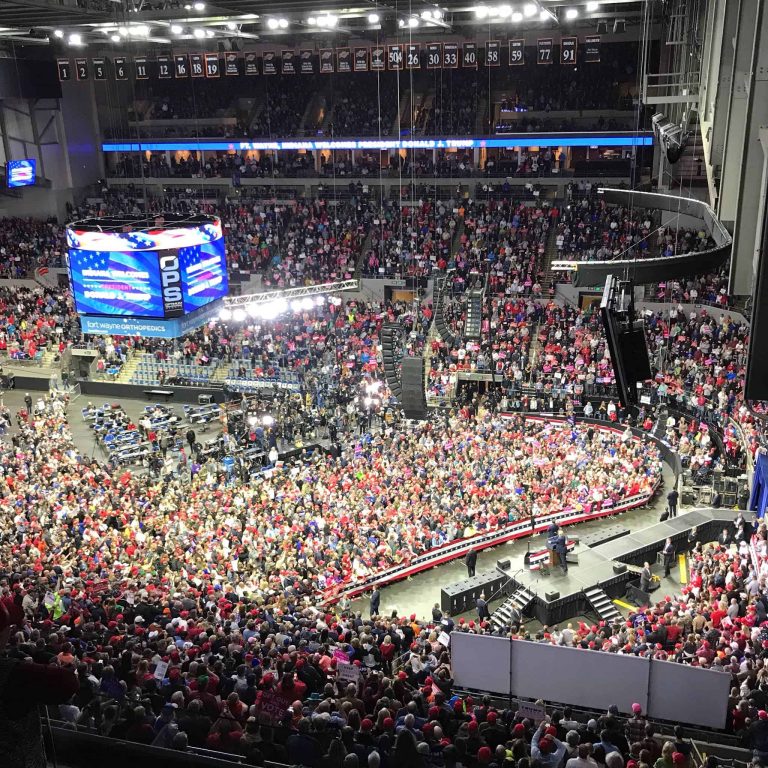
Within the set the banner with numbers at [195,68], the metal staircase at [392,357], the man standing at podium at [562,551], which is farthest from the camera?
the banner with numbers at [195,68]

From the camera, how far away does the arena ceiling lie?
25.3m

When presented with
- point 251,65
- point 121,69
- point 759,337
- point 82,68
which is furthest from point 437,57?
point 759,337

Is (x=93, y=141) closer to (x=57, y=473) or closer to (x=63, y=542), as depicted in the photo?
(x=57, y=473)

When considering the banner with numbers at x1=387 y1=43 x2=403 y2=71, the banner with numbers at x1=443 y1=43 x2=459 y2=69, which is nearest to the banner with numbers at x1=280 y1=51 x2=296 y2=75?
the banner with numbers at x1=387 y1=43 x2=403 y2=71

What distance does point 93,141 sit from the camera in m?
43.0

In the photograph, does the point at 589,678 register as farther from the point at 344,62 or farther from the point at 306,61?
the point at 306,61

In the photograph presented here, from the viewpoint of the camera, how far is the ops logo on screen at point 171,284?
20.2 m

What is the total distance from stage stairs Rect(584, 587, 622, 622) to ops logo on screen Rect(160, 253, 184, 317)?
11764 mm

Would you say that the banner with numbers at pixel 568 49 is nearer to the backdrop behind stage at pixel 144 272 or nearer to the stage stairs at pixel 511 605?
the backdrop behind stage at pixel 144 272

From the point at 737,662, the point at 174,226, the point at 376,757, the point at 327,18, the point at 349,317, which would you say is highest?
the point at 327,18

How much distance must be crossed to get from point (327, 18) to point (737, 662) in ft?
81.6

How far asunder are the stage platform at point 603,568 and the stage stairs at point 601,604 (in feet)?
0.30

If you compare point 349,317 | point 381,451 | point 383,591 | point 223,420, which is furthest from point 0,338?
point 383,591

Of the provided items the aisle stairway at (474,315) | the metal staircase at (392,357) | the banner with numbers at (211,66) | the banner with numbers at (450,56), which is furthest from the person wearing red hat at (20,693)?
the banner with numbers at (211,66)
